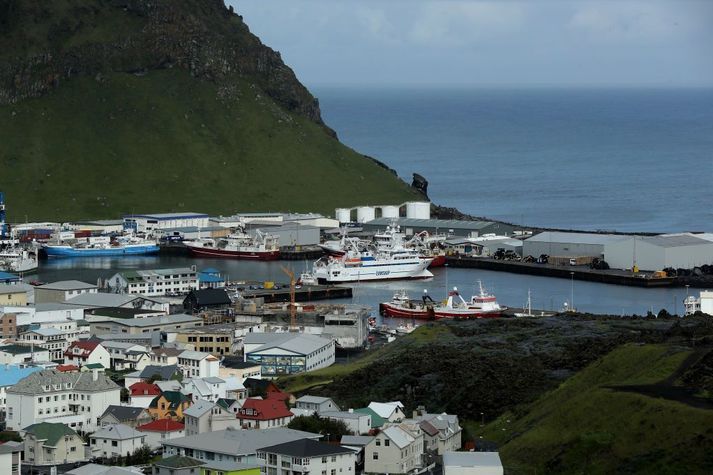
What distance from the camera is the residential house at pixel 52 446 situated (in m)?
36.7

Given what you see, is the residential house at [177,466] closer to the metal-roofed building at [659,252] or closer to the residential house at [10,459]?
the residential house at [10,459]

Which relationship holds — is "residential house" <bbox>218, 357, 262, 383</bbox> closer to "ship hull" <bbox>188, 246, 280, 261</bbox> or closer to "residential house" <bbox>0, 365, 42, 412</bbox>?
"residential house" <bbox>0, 365, 42, 412</bbox>

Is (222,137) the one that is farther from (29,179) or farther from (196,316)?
(196,316)

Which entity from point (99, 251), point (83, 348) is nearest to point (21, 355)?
point (83, 348)

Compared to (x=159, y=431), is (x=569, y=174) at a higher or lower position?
higher

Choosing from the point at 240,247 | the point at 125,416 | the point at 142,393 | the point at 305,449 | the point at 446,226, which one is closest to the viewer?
the point at 305,449

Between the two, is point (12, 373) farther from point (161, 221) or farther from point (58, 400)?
point (161, 221)

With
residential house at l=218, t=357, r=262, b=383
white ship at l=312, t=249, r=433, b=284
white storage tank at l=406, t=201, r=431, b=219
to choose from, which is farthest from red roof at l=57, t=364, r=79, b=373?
white storage tank at l=406, t=201, r=431, b=219

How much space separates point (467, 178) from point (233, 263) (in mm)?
54145

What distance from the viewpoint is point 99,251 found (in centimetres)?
9169

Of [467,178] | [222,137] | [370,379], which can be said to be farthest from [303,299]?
[467,178]

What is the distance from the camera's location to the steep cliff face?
11562cm

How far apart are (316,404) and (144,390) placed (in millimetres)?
4471

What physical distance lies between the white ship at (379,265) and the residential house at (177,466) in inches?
1841
